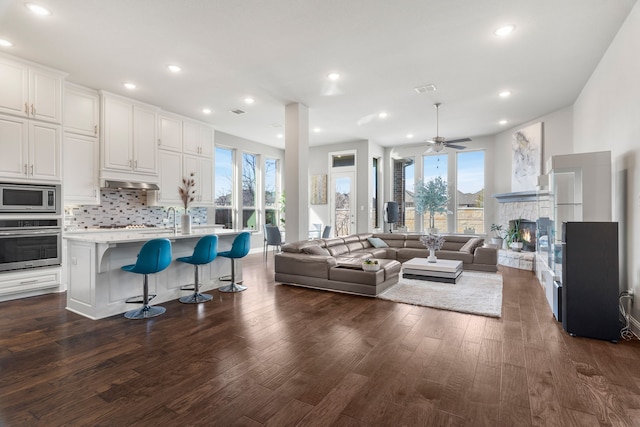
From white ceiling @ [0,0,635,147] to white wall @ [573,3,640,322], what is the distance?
0.70ft

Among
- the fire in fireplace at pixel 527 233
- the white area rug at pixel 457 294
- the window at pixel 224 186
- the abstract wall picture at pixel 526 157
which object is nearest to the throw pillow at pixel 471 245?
the white area rug at pixel 457 294

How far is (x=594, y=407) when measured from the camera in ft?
6.52

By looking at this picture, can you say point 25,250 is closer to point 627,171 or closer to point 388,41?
point 388,41

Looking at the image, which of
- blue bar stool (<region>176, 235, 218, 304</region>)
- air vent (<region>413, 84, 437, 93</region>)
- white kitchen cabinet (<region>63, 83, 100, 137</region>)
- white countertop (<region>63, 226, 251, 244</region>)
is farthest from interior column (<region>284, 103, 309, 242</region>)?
white kitchen cabinet (<region>63, 83, 100, 137</region>)

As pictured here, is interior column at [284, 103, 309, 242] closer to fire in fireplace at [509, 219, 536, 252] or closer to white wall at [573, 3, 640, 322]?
white wall at [573, 3, 640, 322]

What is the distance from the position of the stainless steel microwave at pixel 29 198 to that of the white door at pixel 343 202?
685 cm

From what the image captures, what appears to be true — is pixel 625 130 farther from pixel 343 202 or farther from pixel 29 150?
pixel 29 150

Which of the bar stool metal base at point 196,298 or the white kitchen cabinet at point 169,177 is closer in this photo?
the bar stool metal base at point 196,298

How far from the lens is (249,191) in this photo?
9.34 m

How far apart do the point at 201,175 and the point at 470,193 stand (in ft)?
23.7

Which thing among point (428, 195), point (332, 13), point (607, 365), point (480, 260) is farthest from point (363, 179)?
point (607, 365)

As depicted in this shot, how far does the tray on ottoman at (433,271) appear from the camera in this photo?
17.3 ft

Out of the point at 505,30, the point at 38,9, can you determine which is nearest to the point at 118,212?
the point at 38,9

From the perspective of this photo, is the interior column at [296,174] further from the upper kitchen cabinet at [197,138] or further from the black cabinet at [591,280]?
the black cabinet at [591,280]
